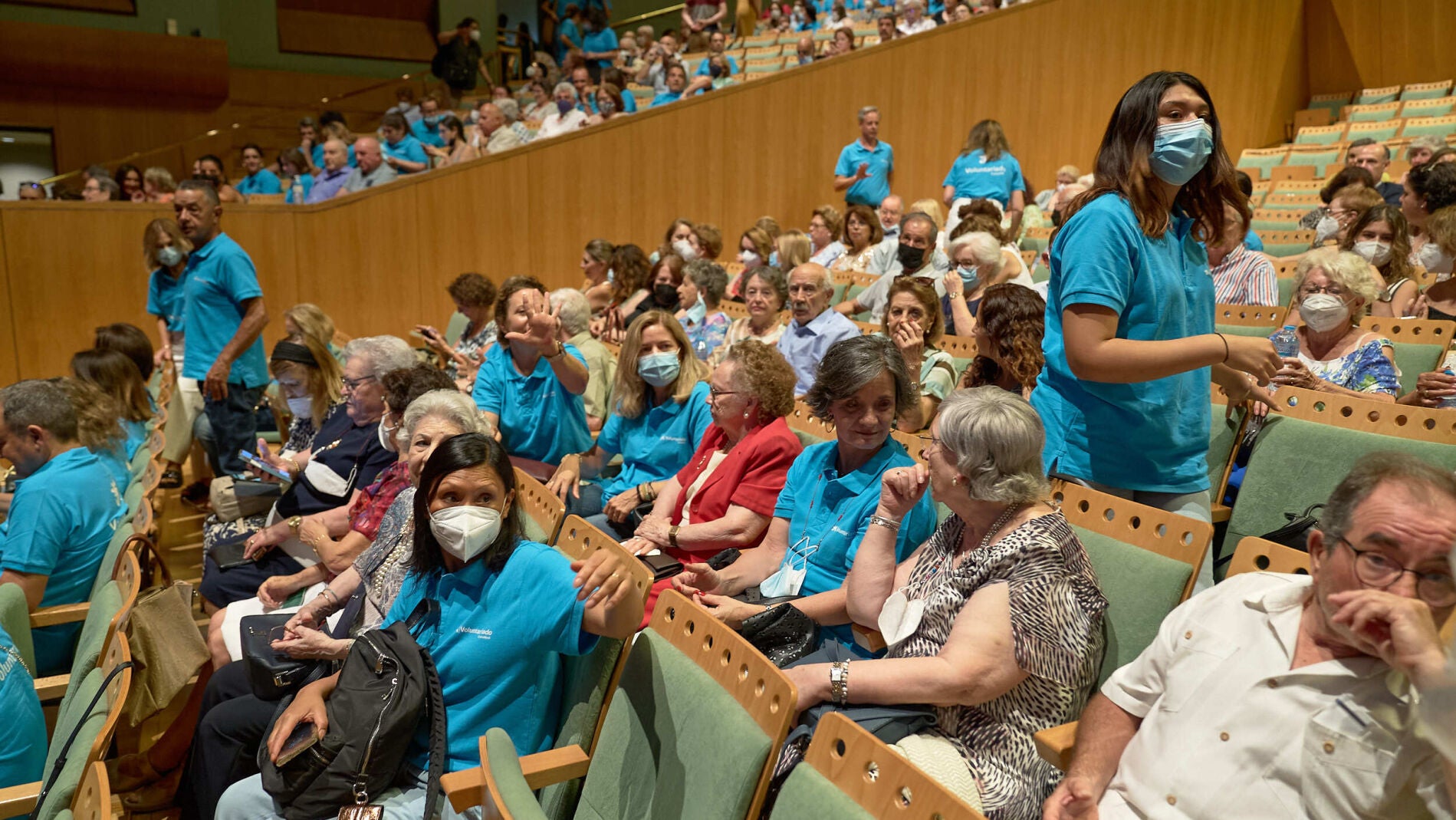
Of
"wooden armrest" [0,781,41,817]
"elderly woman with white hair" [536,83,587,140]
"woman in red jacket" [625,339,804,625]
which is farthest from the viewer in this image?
"elderly woman with white hair" [536,83,587,140]

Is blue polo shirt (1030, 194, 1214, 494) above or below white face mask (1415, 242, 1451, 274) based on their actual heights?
below

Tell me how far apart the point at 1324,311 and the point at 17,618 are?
3.86 m

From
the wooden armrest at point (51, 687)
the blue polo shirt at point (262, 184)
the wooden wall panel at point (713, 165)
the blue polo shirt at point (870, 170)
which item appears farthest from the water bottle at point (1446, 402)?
the blue polo shirt at point (262, 184)

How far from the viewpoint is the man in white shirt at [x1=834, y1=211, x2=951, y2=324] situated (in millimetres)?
4840

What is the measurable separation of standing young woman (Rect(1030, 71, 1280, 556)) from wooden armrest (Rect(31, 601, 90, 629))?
2.51 m

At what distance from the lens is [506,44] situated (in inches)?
539

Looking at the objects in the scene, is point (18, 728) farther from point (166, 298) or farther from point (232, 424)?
point (166, 298)

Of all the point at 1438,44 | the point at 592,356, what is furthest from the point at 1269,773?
the point at 1438,44

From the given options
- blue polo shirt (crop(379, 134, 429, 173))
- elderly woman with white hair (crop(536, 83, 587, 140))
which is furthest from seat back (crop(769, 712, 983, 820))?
blue polo shirt (crop(379, 134, 429, 173))

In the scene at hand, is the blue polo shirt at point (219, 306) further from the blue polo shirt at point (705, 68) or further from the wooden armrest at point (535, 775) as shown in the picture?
the blue polo shirt at point (705, 68)

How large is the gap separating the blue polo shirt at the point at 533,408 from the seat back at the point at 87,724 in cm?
182

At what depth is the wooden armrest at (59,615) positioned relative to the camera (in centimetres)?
261

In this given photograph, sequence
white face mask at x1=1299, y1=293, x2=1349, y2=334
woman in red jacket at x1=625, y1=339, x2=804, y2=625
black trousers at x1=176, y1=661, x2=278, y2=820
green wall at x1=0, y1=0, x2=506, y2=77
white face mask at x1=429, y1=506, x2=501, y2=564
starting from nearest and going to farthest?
1. white face mask at x1=429, y1=506, x2=501, y2=564
2. black trousers at x1=176, y1=661, x2=278, y2=820
3. woman in red jacket at x1=625, y1=339, x2=804, y2=625
4. white face mask at x1=1299, y1=293, x2=1349, y2=334
5. green wall at x1=0, y1=0, x2=506, y2=77

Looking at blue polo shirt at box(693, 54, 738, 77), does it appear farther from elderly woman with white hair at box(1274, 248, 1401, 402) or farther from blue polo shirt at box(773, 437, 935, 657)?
blue polo shirt at box(773, 437, 935, 657)
